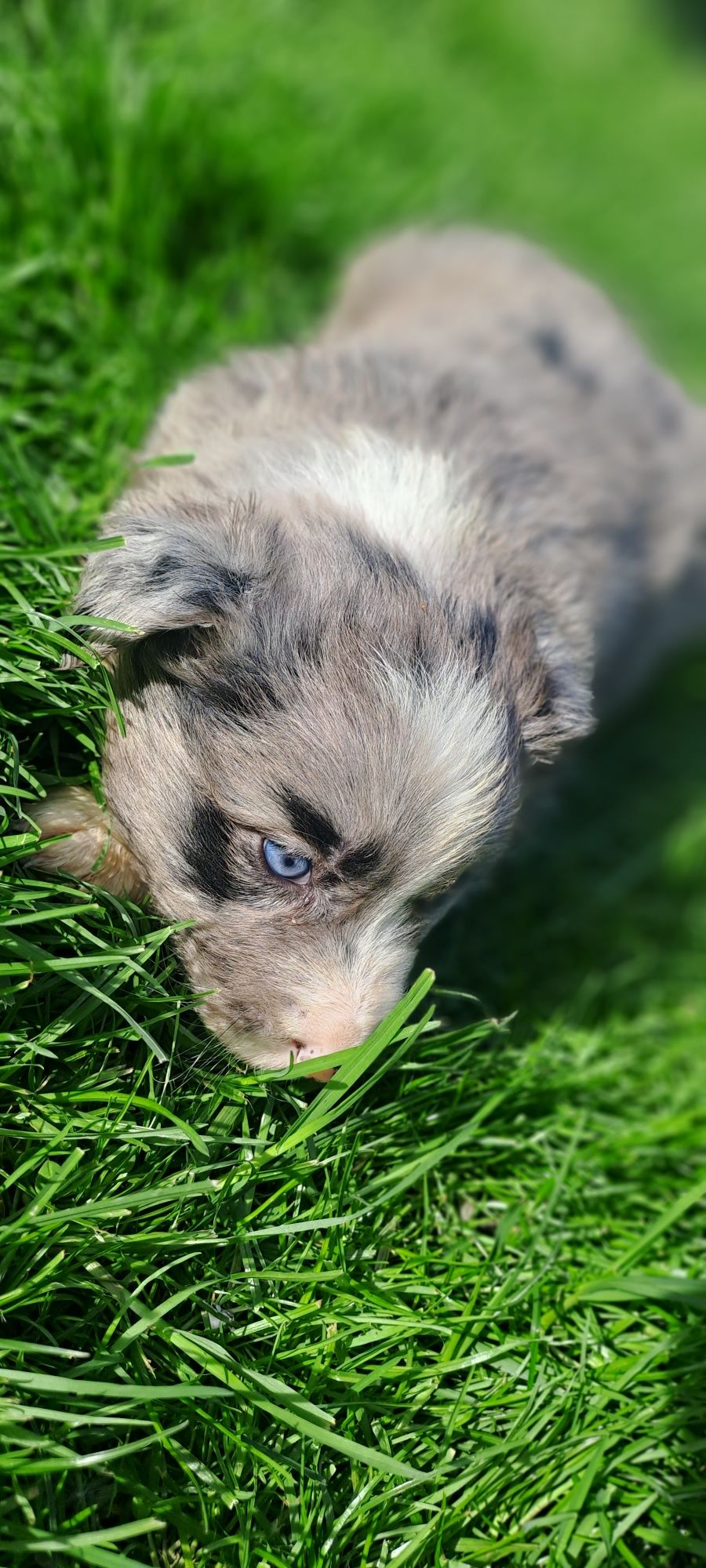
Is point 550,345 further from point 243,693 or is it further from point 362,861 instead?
point 362,861

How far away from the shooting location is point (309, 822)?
2.36 metres

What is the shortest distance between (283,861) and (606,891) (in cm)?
255

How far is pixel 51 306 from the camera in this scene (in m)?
3.81

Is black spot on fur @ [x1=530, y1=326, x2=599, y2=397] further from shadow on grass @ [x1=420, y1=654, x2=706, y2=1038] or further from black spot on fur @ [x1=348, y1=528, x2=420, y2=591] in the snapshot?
black spot on fur @ [x1=348, y1=528, x2=420, y2=591]

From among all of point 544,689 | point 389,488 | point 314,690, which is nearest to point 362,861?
point 314,690

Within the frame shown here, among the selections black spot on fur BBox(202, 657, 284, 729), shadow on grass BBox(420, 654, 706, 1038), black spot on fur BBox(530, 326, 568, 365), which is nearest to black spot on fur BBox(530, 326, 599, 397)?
black spot on fur BBox(530, 326, 568, 365)

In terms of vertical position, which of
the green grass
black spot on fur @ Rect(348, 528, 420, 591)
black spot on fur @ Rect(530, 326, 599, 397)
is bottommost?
the green grass

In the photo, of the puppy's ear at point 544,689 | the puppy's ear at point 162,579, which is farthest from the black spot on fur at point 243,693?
the puppy's ear at point 544,689

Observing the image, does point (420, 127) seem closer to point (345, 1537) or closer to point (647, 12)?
point (345, 1537)

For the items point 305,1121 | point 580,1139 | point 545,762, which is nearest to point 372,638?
point 545,762

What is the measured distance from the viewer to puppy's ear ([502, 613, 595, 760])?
2.77 metres

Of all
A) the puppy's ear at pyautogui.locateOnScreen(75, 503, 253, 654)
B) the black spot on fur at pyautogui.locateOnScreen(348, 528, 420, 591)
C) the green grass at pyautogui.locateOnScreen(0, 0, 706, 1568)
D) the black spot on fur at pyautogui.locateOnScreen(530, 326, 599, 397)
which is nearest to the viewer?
the green grass at pyautogui.locateOnScreen(0, 0, 706, 1568)

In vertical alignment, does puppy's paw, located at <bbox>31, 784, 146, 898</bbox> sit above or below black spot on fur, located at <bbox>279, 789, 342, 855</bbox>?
below

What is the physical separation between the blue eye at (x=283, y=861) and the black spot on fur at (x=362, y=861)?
0.08m
